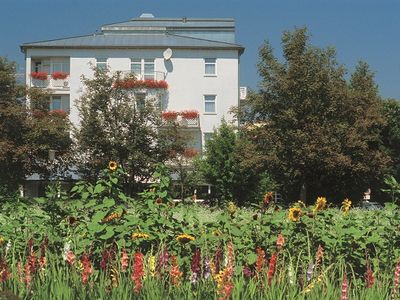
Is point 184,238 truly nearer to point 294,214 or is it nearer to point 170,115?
point 294,214

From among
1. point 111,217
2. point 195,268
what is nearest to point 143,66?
point 111,217

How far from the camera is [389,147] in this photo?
158 ft

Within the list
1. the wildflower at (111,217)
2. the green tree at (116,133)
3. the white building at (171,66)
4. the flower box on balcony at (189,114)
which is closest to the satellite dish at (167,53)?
the white building at (171,66)

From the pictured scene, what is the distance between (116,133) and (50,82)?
1242 cm

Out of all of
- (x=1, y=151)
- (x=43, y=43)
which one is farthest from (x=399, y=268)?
(x=43, y=43)

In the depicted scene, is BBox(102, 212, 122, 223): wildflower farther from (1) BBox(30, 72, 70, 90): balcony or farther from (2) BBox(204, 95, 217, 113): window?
(2) BBox(204, 95, 217, 113): window

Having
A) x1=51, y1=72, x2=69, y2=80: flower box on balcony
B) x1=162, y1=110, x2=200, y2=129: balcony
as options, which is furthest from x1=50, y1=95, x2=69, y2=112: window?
x1=162, y1=110, x2=200, y2=129: balcony

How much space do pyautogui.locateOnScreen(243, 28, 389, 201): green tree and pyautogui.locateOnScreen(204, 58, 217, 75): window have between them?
643 inches

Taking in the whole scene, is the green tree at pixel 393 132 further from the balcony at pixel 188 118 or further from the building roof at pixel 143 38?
the balcony at pixel 188 118

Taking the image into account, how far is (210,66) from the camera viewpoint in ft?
175

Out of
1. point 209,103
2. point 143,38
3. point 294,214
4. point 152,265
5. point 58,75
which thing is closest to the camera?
point 152,265

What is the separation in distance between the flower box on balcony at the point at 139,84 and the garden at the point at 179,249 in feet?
123

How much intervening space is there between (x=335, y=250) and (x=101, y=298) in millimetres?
1982

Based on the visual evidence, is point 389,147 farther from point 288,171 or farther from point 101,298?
point 101,298
